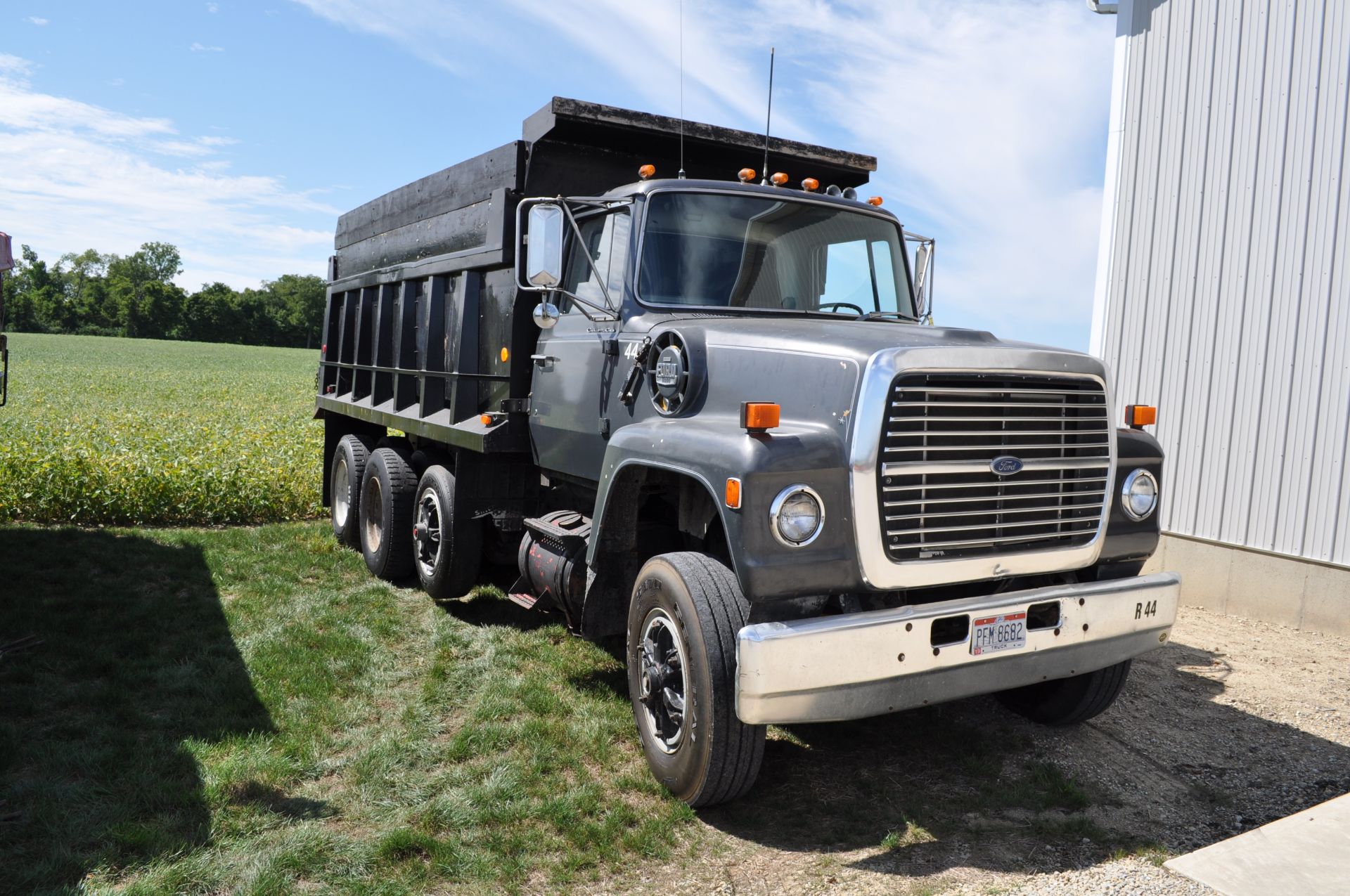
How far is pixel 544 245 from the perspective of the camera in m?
4.99

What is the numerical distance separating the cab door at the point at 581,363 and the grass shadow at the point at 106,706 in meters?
2.11

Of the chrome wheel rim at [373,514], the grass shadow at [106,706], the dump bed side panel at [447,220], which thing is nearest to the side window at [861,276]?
the dump bed side panel at [447,220]

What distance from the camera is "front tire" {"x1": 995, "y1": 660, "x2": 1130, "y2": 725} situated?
4898 millimetres

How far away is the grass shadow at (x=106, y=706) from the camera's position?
371cm

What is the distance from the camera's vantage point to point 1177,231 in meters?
8.23

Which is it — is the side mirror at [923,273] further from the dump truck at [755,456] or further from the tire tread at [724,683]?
the tire tread at [724,683]

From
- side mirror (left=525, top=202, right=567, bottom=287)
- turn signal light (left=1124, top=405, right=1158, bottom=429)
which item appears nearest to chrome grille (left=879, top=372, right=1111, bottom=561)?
turn signal light (left=1124, top=405, right=1158, bottom=429)

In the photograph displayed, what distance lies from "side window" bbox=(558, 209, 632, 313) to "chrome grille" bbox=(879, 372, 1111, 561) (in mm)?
1957

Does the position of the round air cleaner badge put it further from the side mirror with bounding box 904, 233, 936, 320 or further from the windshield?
the side mirror with bounding box 904, 233, 936, 320

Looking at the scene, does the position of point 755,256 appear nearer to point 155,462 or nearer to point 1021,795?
point 1021,795

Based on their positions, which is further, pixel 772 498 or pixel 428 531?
pixel 428 531

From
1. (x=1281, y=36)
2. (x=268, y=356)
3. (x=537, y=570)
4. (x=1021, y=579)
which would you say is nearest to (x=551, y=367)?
(x=537, y=570)

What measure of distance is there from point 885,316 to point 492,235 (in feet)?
8.30

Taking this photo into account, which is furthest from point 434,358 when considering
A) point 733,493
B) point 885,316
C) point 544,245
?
point 733,493
